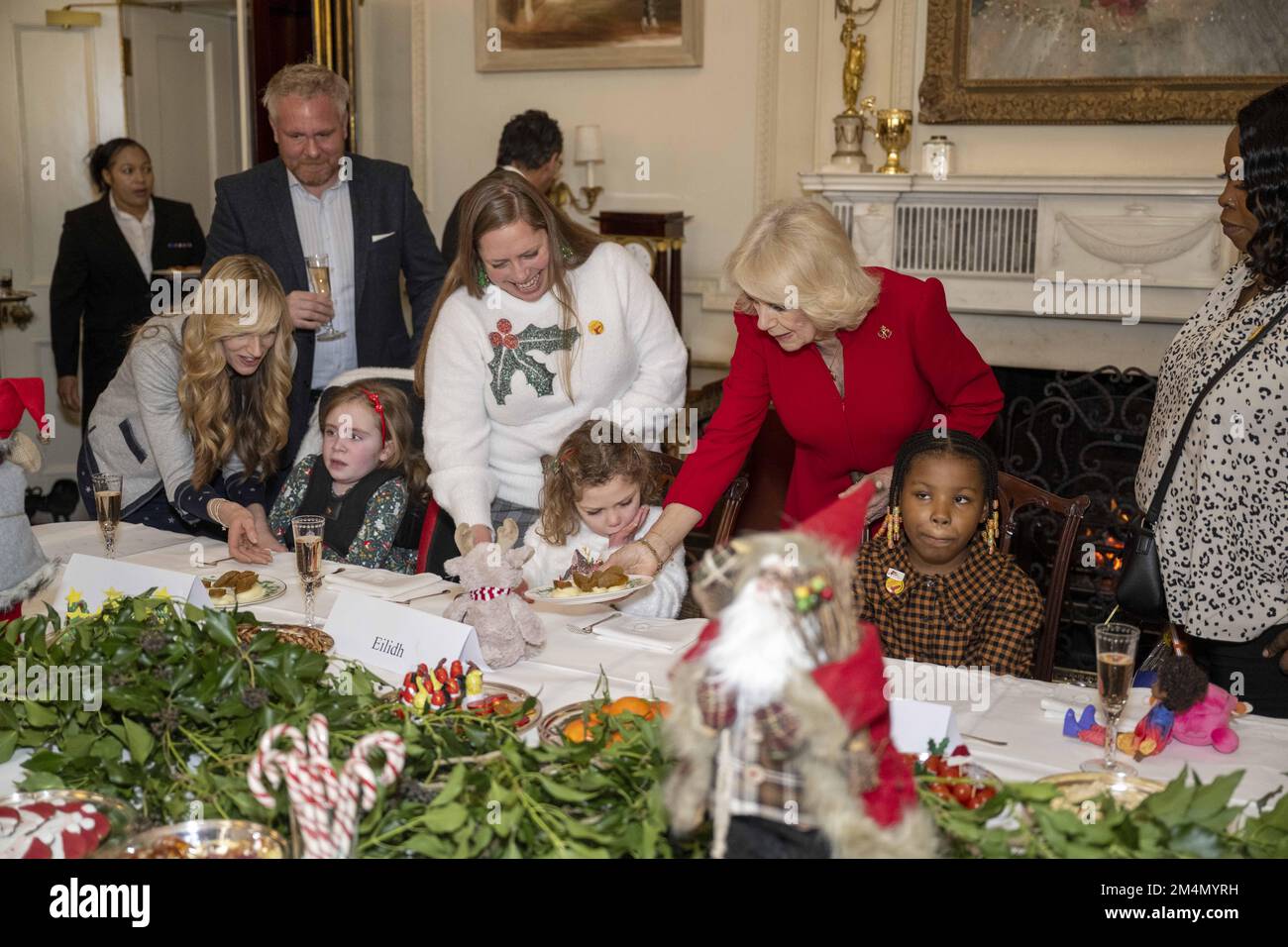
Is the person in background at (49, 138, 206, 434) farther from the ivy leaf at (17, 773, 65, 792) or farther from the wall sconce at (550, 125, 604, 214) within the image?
the ivy leaf at (17, 773, 65, 792)

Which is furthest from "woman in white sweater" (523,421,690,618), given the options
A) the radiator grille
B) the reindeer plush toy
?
the radiator grille

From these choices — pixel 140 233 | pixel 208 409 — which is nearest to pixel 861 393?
pixel 208 409

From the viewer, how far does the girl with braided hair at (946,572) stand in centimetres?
240

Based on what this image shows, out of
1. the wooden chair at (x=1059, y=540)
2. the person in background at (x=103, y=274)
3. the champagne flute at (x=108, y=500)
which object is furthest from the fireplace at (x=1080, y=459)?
the person in background at (x=103, y=274)

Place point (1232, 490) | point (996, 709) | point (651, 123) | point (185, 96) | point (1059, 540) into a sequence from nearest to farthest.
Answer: point (996, 709) < point (1232, 490) < point (1059, 540) < point (651, 123) < point (185, 96)

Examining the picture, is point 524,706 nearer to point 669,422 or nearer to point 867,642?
point 867,642

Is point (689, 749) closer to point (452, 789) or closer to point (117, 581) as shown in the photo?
point (452, 789)

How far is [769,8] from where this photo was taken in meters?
5.73

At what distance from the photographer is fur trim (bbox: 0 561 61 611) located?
2.06m

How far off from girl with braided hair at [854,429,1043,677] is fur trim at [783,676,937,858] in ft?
4.21

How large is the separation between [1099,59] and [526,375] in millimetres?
3437

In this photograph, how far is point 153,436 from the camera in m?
3.16

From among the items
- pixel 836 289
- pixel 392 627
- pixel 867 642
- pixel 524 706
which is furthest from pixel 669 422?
pixel 867 642

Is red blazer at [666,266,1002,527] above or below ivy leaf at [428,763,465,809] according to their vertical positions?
above
